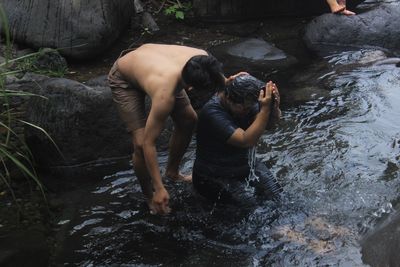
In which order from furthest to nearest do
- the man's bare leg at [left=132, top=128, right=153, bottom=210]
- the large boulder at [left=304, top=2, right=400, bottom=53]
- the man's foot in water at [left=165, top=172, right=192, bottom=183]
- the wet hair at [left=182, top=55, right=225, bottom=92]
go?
the large boulder at [left=304, top=2, right=400, bottom=53], the man's foot in water at [left=165, top=172, right=192, bottom=183], the man's bare leg at [left=132, top=128, right=153, bottom=210], the wet hair at [left=182, top=55, right=225, bottom=92]

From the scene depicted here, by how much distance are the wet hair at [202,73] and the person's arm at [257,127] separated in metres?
0.33

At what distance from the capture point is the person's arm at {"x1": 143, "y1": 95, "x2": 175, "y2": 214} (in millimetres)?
3834

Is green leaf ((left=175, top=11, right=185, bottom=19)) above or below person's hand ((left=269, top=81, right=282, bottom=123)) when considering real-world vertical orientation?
below

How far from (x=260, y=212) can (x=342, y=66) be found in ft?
13.1

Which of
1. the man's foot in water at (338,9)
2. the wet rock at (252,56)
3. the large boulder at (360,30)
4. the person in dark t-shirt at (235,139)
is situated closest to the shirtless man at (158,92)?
the person in dark t-shirt at (235,139)

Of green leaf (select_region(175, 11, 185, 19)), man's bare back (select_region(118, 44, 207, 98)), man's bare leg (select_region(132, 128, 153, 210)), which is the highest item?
man's bare back (select_region(118, 44, 207, 98))

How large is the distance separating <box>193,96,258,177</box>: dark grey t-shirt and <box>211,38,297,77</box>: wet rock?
3234 mm

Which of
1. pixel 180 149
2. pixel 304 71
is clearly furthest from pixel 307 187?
pixel 304 71

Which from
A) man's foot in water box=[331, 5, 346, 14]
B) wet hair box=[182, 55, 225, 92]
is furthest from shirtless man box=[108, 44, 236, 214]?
man's foot in water box=[331, 5, 346, 14]

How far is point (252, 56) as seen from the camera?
7.92m

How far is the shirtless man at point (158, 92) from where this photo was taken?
12.5 ft

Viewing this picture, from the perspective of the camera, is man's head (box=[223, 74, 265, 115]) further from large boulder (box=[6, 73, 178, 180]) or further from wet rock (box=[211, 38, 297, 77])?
wet rock (box=[211, 38, 297, 77])

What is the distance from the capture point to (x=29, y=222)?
4.57m

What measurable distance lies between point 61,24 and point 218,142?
3.85 metres
